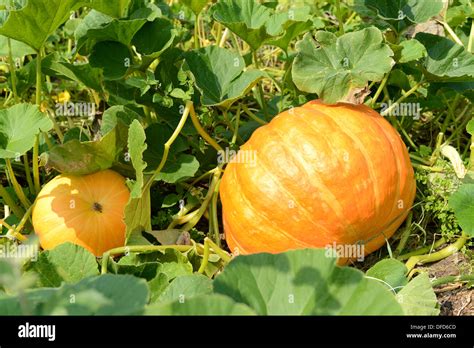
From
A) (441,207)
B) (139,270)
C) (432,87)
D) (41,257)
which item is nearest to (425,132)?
(432,87)

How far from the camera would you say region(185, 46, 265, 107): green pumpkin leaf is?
8.02 ft

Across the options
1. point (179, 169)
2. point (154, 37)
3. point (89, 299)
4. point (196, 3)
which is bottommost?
point (179, 169)

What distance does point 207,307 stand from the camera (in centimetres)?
159

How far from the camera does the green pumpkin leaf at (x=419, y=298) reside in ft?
6.52

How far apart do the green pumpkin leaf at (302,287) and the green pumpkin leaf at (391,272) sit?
44 centimetres

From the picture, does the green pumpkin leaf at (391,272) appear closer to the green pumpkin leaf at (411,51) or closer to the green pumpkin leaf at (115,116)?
the green pumpkin leaf at (411,51)

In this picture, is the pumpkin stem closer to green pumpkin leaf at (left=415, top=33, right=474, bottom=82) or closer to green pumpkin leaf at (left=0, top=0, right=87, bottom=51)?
green pumpkin leaf at (left=0, top=0, right=87, bottom=51)

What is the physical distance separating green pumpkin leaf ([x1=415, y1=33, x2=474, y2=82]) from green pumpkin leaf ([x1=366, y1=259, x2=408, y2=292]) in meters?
0.70

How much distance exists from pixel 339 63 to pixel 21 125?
3.42 ft

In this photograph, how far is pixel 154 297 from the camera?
206 centimetres

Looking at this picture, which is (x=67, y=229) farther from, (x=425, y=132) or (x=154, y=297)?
(x=425, y=132)

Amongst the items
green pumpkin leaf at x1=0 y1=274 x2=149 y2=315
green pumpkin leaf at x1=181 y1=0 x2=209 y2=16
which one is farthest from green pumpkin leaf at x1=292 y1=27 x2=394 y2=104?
green pumpkin leaf at x1=0 y1=274 x2=149 y2=315

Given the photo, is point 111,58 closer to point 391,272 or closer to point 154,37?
point 154,37

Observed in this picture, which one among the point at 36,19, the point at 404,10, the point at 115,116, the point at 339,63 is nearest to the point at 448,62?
the point at 404,10
